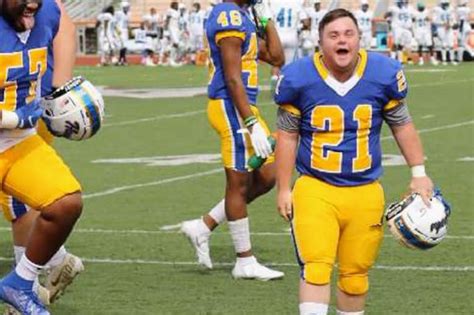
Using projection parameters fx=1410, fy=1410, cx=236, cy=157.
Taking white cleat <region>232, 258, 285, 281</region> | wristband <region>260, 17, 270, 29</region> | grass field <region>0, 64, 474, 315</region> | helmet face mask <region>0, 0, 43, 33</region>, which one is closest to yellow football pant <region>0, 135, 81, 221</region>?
helmet face mask <region>0, 0, 43, 33</region>

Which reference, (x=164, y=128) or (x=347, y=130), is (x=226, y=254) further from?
(x=164, y=128)

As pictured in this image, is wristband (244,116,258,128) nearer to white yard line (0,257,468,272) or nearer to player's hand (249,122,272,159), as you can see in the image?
player's hand (249,122,272,159)

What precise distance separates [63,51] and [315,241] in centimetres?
181

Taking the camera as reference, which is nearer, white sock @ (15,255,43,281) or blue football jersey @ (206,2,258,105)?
white sock @ (15,255,43,281)

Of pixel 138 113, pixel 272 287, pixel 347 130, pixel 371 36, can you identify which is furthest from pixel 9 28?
pixel 371 36

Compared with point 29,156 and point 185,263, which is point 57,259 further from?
point 185,263

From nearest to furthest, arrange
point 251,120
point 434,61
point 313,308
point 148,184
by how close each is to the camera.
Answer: point 313,308 < point 251,120 < point 148,184 < point 434,61

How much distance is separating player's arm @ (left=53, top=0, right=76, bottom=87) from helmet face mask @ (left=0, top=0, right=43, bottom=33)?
463mm

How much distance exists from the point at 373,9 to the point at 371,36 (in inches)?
259

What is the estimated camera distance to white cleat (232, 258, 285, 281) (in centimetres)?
817

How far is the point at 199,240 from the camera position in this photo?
27.9 feet

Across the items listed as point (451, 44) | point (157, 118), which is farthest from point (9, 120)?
point (451, 44)

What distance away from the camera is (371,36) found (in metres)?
41.2

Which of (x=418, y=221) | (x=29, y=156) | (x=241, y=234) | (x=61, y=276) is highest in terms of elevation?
(x=29, y=156)
